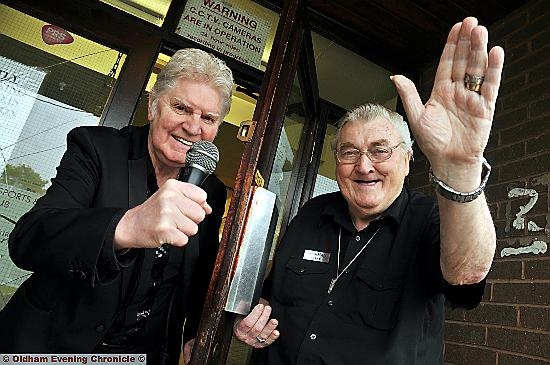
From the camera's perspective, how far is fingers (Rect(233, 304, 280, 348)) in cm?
129

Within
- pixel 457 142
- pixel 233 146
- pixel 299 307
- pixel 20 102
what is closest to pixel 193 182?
pixel 457 142

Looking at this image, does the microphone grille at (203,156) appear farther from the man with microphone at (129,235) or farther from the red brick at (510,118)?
the red brick at (510,118)

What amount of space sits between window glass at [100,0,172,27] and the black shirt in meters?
1.78

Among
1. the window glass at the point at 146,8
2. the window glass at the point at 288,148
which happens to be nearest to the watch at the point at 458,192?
the window glass at the point at 288,148

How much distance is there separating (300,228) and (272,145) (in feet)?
1.16

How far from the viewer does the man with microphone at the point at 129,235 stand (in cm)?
80

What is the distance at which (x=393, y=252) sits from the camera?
1.31 m

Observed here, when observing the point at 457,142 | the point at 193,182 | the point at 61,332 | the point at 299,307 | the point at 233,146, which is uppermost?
the point at 233,146

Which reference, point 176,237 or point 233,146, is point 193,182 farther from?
point 233,146

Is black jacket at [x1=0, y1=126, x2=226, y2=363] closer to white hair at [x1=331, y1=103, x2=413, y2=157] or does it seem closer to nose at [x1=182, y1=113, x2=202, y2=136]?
nose at [x1=182, y1=113, x2=202, y2=136]

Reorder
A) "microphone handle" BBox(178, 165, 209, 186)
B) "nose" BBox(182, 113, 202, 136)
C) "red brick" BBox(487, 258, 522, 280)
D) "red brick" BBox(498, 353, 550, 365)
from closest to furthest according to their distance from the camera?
1. "microphone handle" BBox(178, 165, 209, 186)
2. "nose" BBox(182, 113, 202, 136)
3. "red brick" BBox(498, 353, 550, 365)
4. "red brick" BBox(487, 258, 522, 280)

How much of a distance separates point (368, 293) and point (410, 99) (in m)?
0.63

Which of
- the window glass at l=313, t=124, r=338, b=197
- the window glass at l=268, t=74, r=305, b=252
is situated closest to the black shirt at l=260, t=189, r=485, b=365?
the window glass at l=268, t=74, r=305, b=252

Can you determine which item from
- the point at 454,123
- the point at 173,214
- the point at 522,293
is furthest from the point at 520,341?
the point at 173,214
